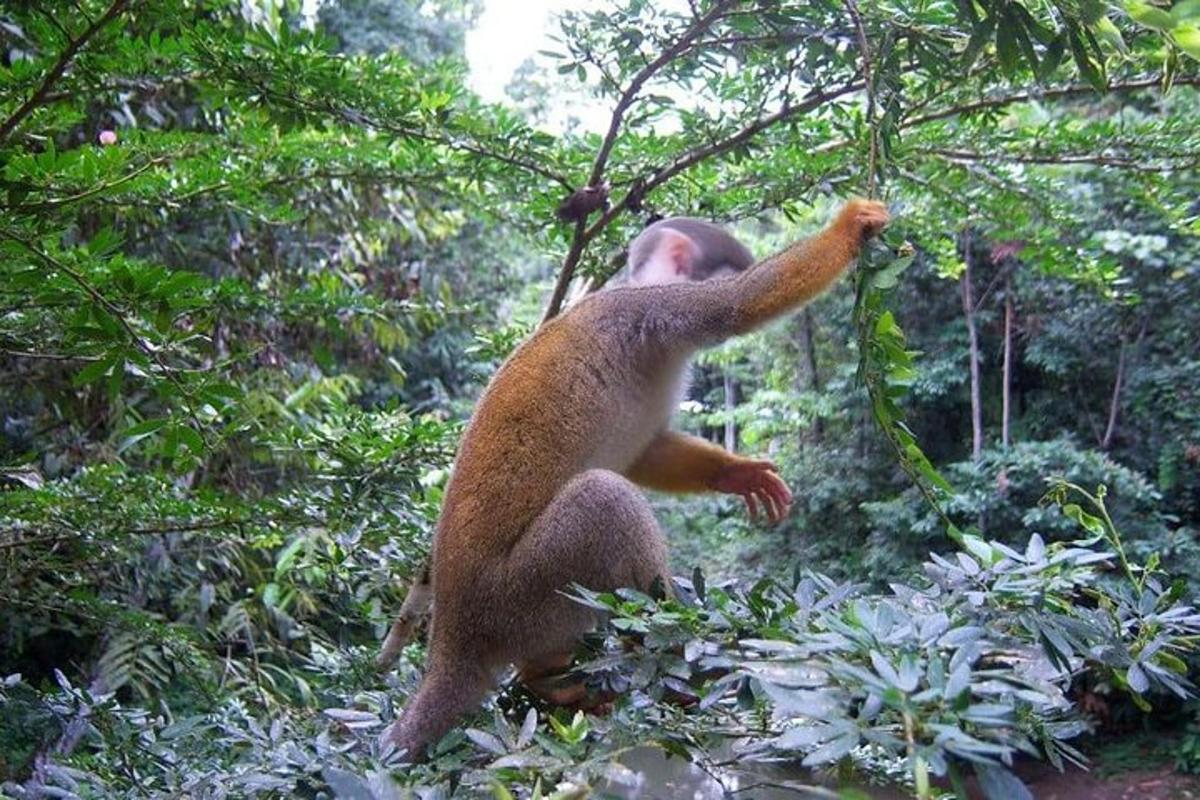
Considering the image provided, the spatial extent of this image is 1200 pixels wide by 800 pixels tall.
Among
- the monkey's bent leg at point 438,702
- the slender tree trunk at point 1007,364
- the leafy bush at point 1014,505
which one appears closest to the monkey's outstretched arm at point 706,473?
the monkey's bent leg at point 438,702

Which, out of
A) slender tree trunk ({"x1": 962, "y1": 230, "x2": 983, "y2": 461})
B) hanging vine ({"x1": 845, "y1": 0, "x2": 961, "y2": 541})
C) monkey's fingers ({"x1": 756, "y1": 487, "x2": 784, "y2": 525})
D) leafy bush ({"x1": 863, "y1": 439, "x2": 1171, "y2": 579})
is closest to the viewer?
hanging vine ({"x1": 845, "y1": 0, "x2": 961, "y2": 541})

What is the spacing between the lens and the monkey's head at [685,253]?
83.1 inches

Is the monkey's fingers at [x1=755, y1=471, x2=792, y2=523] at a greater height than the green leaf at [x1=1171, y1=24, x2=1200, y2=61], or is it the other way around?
the green leaf at [x1=1171, y1=24, x2=1200, y2=61]

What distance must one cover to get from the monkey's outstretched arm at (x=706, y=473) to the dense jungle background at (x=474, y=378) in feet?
1.32

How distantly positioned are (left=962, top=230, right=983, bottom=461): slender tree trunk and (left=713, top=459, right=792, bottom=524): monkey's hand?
4454 millimetres

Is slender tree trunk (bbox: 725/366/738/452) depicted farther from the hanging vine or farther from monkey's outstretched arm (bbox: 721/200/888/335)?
the hanging vine

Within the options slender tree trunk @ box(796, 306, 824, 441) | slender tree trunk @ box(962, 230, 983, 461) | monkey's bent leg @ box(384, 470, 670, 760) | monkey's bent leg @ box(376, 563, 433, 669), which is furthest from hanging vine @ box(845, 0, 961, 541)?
slender tree trunk @ box(796, 306, 824, 441)

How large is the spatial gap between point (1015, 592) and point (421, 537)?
1348 millimetres

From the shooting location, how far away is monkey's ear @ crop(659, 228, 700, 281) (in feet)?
6.93

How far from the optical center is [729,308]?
1877 millimetres

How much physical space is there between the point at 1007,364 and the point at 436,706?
5710 mm

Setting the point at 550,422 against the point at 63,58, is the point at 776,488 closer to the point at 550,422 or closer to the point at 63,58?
the point at 550,422

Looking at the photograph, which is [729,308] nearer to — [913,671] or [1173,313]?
[913,671]

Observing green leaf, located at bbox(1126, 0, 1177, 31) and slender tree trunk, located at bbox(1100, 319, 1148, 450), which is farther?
slender tree trunk, located at bbox(1100, 319, 1148, 450)
